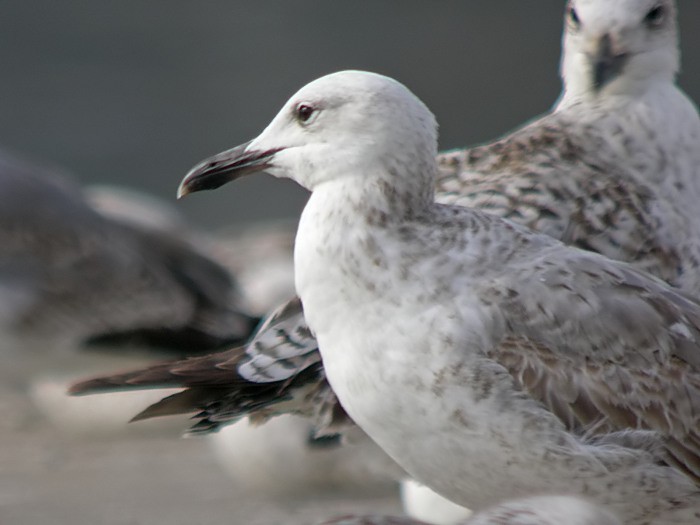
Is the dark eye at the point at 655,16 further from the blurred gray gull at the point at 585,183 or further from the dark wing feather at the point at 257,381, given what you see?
the dark wing feather at the point at 257,381

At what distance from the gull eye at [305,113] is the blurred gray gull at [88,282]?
8.49 feet

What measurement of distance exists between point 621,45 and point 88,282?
97.1 inches

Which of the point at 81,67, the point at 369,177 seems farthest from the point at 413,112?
the point at 81,67

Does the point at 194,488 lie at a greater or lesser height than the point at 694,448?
lesser

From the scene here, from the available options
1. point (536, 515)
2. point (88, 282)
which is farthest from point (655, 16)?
point (88, 282)

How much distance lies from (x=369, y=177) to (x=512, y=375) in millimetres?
480

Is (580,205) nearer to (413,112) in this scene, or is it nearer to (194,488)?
(413,112)

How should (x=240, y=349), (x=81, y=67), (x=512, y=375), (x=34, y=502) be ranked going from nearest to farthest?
(x=512, y=375) → (x=240, y=349) → (x=34, y=502) → (x=81, y=67)

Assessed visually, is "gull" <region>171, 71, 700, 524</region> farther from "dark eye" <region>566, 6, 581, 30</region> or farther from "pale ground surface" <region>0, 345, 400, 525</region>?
"pale ground surface" <region>0, 345, 400, 525</region>

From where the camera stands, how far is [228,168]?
3164 millimetres

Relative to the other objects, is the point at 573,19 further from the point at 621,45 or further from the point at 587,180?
the point at 587,180

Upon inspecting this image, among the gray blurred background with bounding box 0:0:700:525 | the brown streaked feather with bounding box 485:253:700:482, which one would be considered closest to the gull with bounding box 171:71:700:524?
the brown streaked feather with bounding box 485:253:700:482

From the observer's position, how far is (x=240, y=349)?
3369 millimetres

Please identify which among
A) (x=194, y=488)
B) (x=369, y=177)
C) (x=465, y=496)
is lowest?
(x=194, y=488)
